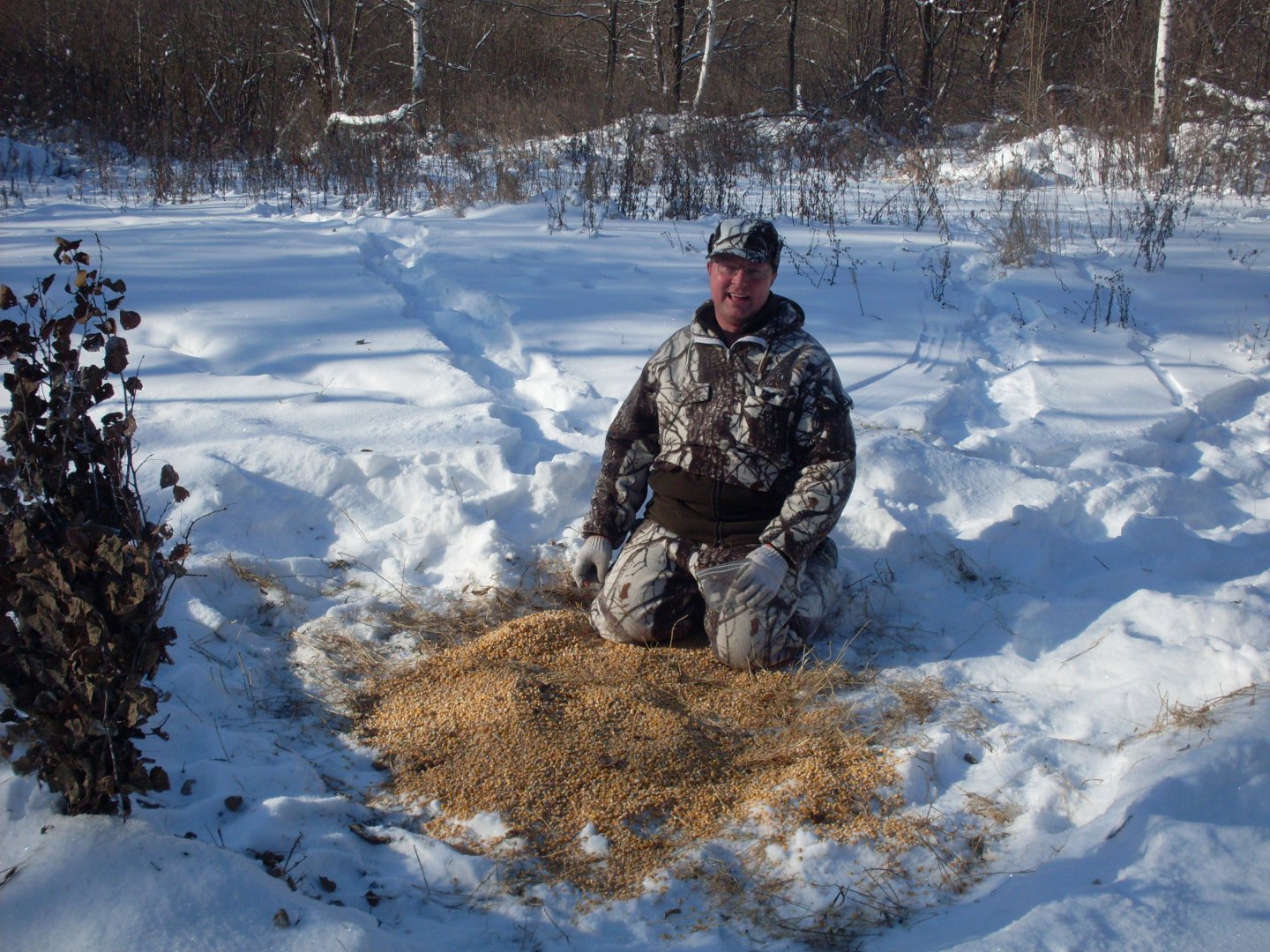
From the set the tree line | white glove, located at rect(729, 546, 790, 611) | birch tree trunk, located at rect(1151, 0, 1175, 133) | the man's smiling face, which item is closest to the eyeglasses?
the man's smiling face

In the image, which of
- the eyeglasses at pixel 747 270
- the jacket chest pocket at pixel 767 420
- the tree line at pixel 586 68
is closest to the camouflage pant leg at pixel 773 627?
the jacket chest pocket at pixel 767 420

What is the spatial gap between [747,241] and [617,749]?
1641mm

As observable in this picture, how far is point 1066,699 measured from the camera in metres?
2.97

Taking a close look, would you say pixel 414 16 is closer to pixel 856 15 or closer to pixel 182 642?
pixel 856 15

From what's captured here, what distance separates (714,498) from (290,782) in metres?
1.62

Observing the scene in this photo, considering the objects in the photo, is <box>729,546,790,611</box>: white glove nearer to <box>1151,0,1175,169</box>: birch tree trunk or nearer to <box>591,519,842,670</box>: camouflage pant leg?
<box>591,519,842,670</box>: camouflage pant leg

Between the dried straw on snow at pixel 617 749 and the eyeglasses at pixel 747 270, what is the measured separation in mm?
1281

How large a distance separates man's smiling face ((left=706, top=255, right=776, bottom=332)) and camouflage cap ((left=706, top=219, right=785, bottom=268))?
0.08 ft

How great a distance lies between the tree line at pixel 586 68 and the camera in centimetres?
1265

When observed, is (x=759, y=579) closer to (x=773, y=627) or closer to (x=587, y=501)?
(x=773, y=627)

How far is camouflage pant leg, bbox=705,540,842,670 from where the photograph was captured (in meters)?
3.14

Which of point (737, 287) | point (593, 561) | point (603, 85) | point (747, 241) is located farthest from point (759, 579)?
point (603, 85)

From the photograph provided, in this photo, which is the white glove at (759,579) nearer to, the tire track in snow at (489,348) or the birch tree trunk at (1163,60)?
the tire track in snow at (489,348)

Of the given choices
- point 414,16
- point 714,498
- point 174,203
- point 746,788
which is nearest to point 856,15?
point 414,16
